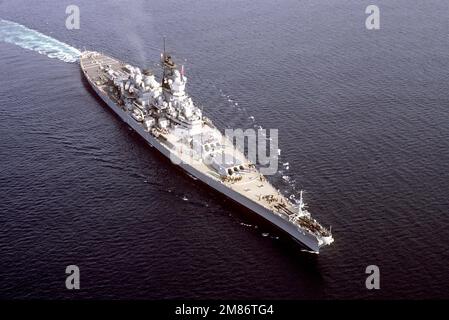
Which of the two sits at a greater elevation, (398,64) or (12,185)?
(398,64)

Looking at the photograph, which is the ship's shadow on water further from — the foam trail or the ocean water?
the foam trail

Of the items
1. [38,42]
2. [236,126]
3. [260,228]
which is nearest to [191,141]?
[236,126]

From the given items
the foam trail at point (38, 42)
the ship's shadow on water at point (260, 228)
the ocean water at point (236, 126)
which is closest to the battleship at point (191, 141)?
the ship's shadow on water at point (260, 228)

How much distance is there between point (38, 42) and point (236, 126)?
2983 inches

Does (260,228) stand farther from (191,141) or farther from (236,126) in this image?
(236,126)

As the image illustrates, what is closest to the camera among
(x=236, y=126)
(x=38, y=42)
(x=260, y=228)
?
(x=260, y=228)

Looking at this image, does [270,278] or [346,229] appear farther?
[346,229]

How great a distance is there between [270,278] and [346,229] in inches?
626

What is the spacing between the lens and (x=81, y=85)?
132m

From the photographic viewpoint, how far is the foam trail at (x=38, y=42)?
146125 mm

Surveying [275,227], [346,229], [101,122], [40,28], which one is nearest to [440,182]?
[346,229]

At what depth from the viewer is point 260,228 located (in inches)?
3233

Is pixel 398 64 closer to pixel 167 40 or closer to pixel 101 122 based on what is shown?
pixel 167 40
